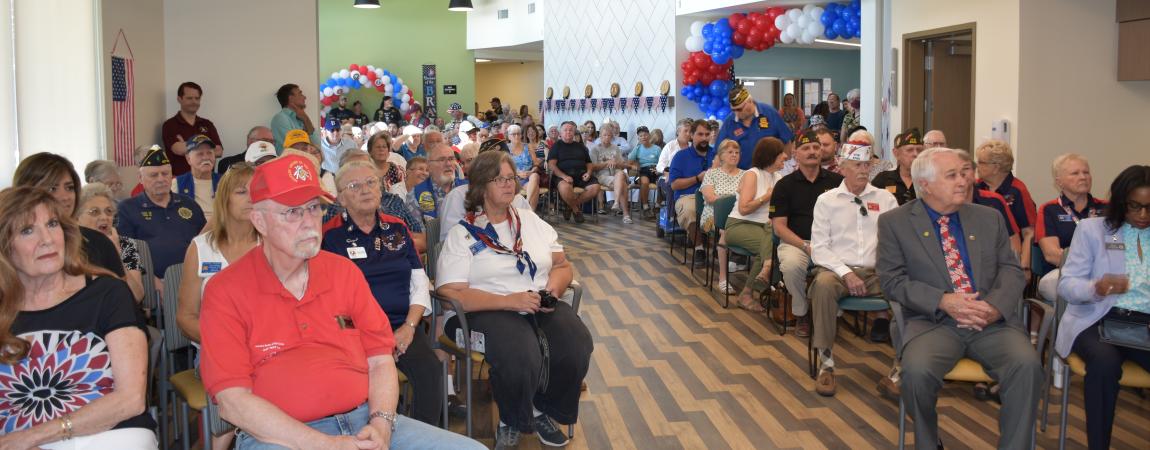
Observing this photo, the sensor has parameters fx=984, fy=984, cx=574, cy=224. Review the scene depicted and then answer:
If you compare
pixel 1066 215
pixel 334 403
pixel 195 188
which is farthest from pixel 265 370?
pixel 1066 215

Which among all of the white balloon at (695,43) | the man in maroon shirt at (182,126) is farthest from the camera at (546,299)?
the white balloon at (695,43)

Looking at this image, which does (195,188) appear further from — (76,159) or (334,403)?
(334,403)

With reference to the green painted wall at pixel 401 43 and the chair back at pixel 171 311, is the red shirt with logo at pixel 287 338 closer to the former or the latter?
the chair back at pixel 171 311

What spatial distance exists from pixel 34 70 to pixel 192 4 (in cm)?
194

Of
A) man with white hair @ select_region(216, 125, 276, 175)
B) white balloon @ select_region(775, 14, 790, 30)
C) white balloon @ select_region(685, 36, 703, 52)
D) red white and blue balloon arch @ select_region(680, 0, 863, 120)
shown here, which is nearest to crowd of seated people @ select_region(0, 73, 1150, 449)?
man with white hair @ select_region(216, 125, 276, 175)

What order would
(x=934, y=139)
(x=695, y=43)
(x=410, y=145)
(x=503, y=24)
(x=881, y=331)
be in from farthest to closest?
1. (x=503, y=24)
2. (x=695, y=43)
3. (x=410, y=145)
4. (x=934, y=139)
5. (x=881, y=331)

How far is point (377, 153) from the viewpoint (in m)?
7.24

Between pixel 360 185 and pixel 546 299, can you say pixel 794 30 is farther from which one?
pixel 360 185

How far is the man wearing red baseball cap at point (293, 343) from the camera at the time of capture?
2.49 m

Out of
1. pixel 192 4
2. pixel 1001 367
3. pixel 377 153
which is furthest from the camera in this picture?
pixel 192 4

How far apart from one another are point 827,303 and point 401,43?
18.6m

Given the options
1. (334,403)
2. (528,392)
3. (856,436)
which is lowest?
(856,436)

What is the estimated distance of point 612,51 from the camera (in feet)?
55.1

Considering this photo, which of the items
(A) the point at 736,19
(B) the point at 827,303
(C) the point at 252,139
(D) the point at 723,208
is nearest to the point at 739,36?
(A) the point at 736,19
